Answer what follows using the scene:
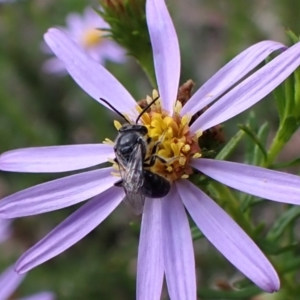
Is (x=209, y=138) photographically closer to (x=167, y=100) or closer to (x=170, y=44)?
(x=167, y=100)

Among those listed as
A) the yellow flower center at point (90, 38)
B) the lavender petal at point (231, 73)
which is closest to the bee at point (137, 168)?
the lavender petal at point (231, 73)

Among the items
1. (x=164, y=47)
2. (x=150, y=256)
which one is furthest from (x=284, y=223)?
(x=164, y=47)

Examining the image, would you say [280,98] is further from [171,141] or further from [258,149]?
[171,141]

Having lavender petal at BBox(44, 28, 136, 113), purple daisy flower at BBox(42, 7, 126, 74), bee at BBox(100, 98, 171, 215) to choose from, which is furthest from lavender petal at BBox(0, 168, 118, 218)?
purple daisy flower at BBox(42, 7, 126, 74)

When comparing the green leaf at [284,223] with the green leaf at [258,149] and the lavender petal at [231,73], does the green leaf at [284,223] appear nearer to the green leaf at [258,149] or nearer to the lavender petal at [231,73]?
the green leaf at [258,149]

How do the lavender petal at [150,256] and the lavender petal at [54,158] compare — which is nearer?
the lavender petal at [150,256]

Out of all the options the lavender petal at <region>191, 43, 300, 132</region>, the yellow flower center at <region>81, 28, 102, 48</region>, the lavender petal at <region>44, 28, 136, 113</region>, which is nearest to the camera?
the lavender petal at <region>191, 43, 300, 132</region>

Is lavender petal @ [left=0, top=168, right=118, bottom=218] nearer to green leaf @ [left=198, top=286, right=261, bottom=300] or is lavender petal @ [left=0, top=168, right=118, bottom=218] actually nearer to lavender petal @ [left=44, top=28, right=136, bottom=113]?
lavender petal @ [left=44, top=28, right=136, bottom=113]
